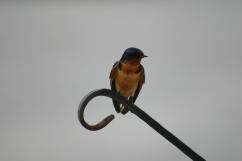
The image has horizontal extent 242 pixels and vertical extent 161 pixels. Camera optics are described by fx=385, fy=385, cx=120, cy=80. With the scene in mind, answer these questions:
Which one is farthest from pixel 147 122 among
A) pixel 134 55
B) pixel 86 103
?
pixel 134 55

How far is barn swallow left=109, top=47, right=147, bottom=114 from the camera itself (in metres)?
1.34

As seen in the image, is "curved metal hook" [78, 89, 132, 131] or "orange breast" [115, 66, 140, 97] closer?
"curved metal hook" [78, 89, 132, 131]

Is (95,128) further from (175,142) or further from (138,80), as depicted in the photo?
(138,80)

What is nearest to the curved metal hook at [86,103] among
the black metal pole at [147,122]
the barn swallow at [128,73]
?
the black metal pole at [147,122]

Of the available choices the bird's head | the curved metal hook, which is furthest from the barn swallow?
the curved metal hook

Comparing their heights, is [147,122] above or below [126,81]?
below

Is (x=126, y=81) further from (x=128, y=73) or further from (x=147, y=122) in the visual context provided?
(x=147, y=122)

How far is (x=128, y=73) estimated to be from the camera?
138 centimetres

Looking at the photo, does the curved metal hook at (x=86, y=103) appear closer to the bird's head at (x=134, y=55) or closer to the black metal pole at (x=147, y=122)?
the black metal pole at (x=147, y=122)

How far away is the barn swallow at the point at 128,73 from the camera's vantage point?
52.8 inches

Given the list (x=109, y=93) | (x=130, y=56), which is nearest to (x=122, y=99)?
(x=109, y=93)

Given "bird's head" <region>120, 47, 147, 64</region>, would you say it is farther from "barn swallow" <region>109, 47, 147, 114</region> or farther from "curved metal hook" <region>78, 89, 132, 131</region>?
"curved metal hook" <region>78, 89, 132, 131</region>

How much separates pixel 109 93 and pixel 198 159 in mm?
207

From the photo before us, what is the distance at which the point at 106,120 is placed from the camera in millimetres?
696
